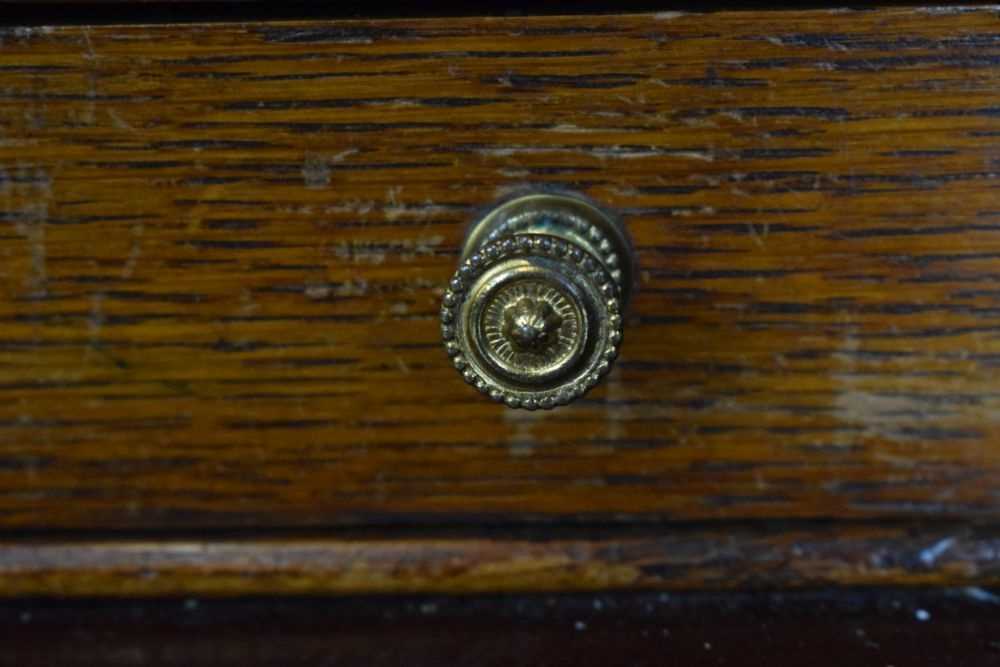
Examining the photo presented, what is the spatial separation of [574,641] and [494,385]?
0.13 meters

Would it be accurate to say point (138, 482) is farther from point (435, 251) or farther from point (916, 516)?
Result: point (916, 516)

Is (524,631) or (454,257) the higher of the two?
(454,257)

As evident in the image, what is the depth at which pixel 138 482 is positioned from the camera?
44 cm

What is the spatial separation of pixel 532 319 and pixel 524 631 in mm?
151

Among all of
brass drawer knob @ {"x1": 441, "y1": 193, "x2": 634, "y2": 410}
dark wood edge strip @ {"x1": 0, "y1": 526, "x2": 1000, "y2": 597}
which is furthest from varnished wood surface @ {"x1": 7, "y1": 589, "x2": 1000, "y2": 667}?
brass drawer knob @ {"x1": 441, "y1": 193, "x2": 634, "y2": 410}

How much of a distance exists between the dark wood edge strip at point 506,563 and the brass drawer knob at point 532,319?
11cm

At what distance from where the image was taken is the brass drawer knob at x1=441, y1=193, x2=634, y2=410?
0.35 m

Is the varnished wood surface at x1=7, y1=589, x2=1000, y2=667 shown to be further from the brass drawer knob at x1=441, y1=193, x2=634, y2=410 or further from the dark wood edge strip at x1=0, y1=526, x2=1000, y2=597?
the brass drawer knob at x1=441, y1=193, x2=634, y2=410

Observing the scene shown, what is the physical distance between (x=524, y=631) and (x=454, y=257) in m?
0.15

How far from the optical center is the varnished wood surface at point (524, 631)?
419mm

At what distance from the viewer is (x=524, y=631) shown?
0.44 m

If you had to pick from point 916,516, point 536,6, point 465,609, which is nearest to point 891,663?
point 916,516

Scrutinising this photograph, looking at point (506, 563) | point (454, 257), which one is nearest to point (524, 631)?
point (506, 563)

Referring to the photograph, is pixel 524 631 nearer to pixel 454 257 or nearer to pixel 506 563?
pixel 506 563
